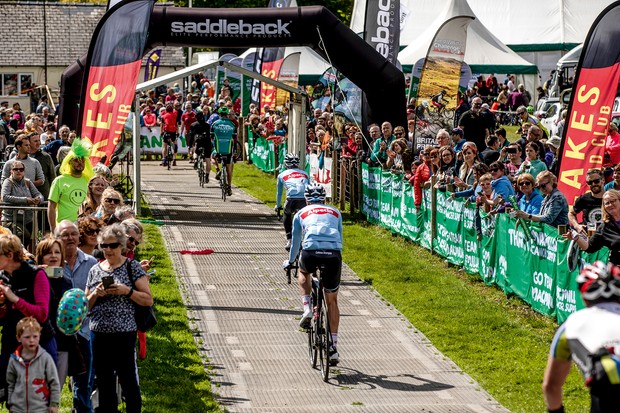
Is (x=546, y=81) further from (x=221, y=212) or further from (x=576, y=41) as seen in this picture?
(x=221, y=212)

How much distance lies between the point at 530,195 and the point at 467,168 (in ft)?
11.0

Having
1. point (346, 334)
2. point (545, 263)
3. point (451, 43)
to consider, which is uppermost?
point (451, 43)

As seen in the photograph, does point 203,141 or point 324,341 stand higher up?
point 203,141

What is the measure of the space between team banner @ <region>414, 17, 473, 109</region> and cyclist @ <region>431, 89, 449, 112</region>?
0.04 m

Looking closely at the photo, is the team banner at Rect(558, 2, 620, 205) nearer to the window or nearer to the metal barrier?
the metal barrier

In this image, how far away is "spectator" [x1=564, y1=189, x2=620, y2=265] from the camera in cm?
1243

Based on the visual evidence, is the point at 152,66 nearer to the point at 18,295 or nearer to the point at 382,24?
the point at 382,24

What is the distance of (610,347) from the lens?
6.62 metres

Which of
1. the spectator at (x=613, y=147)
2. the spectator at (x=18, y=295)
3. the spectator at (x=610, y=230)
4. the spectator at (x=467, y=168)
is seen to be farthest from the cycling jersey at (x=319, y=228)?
the spectator at (x=613, y=147)

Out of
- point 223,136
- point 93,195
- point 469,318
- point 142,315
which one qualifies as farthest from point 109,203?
point 223,136

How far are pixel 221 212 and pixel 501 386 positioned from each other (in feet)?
47.9

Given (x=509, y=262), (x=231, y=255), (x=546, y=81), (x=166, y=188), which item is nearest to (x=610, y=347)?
(x=509, y=262)

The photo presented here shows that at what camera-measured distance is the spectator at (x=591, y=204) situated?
14047 millimetres

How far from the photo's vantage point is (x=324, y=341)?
1253cm
